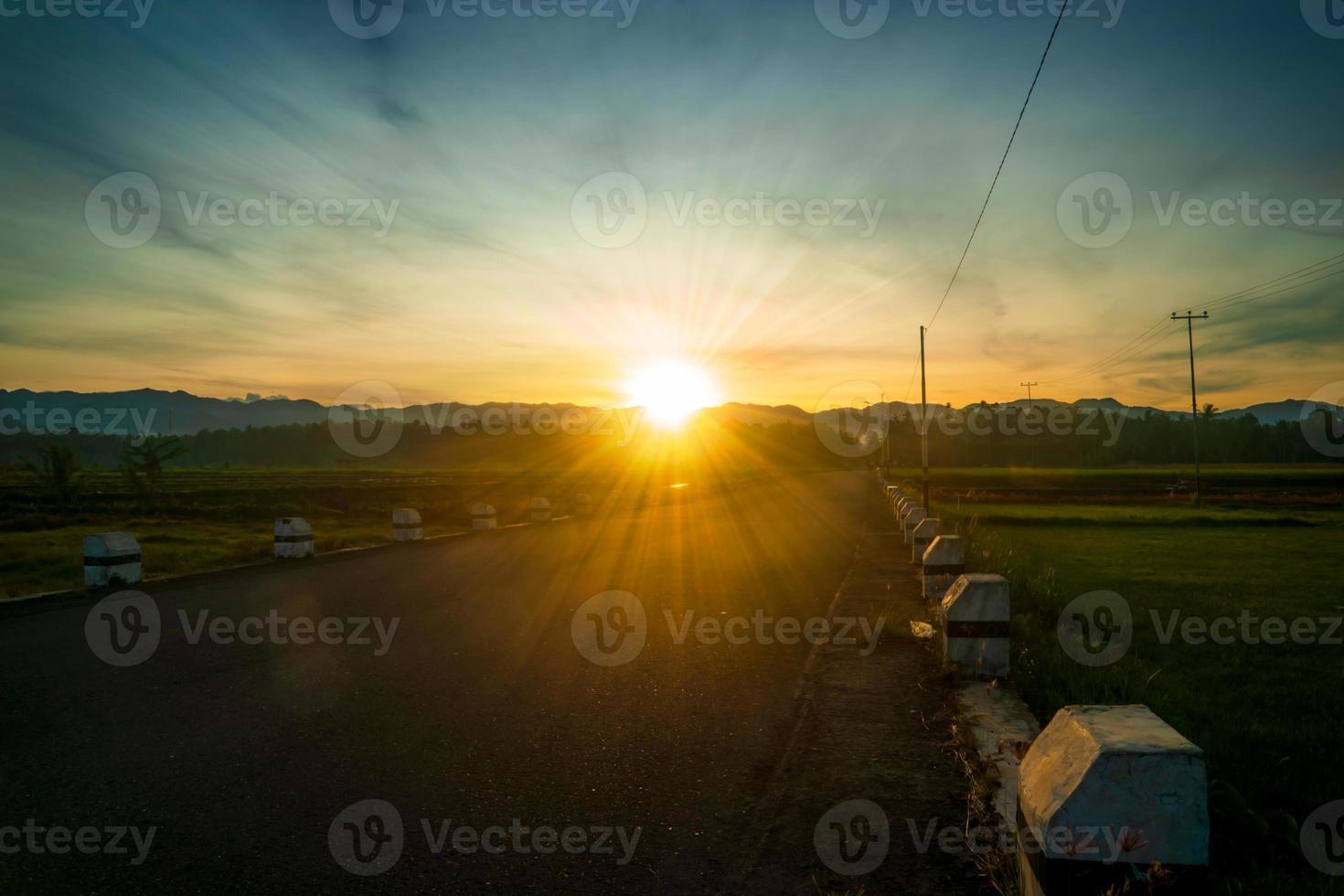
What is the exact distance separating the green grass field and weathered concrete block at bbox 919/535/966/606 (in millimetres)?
836

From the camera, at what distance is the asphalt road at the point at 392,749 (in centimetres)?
347

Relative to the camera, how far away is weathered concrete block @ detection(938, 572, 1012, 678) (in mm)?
5977

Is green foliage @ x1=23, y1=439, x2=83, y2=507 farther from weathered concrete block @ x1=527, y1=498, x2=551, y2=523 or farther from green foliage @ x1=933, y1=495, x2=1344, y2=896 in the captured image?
green foliage @ x1=933, y1=495, x2=1344, y2=896

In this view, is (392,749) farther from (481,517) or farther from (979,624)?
(481,517)

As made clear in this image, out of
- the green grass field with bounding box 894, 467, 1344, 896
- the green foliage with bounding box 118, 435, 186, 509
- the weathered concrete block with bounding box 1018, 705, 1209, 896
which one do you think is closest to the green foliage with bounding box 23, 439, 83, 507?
the green foliage with bounding box 118, 435, 186, 509

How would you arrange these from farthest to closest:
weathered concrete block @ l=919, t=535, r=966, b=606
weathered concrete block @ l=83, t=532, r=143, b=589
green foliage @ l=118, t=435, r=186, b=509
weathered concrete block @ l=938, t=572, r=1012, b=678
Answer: green foliage @ l=118, t=435, r=186, b=509
weathered concrete block @ l=83, t=532, r=143, b=589
weathered concrete block @ l=919, t=535, r=966, b=606
weathered concrete block @ l=938, t=572, r=1012, b=678

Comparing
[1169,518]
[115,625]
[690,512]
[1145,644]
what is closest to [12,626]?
[115,625]

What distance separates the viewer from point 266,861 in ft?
11.4

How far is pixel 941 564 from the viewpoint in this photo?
28.7 feet

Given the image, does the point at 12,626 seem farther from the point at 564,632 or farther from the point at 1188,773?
the point at 1188,773

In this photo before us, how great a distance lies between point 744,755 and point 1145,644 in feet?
23.1

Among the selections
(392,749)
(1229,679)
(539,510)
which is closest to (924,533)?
(1229,679)

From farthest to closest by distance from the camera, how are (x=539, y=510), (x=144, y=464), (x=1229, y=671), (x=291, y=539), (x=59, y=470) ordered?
(x=144, y=464) < (x=59, y=470) < (x=539, y=510) < (x=291, y=539) < (x=1229, y=671)

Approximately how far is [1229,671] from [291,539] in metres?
13.6
